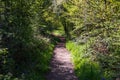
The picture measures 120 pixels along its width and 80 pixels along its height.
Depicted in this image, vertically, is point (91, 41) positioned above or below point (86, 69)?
above

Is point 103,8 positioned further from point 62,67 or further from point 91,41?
point 62,67

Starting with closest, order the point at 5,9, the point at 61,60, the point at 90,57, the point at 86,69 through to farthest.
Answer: the point at 5,9
the point at 86,69
the point at 90,57
the point at 61,60

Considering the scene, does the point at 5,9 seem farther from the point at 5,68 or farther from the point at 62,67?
the point at 62,67

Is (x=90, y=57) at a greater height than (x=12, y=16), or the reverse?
(x=12, y=16)

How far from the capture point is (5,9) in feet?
37.6

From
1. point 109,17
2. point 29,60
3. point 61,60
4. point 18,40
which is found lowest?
point 61,60

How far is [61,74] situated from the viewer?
13.5 m

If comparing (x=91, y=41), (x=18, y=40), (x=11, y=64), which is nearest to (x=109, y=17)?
(x=91, y=41)

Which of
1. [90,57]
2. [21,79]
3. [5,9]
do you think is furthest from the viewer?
[90,57]

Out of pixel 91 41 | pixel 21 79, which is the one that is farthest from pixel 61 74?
pixel 21 79

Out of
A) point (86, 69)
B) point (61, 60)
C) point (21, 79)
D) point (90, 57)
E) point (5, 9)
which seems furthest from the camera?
point (61, 60)

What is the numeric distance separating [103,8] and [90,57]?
304 centimetres

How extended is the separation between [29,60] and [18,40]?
2.00 m

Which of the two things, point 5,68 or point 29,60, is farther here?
point 29,60
